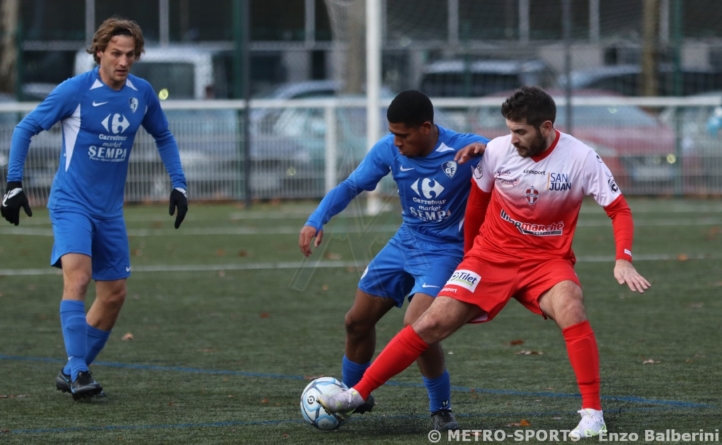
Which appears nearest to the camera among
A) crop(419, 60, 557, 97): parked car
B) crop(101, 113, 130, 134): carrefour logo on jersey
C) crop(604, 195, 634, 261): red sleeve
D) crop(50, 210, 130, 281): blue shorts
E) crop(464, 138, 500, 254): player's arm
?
crop(604, 195, 634, 261): red sleeve

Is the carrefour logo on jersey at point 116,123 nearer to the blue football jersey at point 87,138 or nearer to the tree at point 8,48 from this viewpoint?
the blue football jersey at point 87,138

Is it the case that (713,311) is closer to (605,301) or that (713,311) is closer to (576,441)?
(605,301)

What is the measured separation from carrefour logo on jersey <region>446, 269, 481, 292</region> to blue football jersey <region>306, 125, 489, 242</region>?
434mm

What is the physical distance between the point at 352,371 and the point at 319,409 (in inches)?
25.8

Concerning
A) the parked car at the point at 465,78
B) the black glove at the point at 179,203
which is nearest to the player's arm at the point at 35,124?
the black glove at the point at 179,203

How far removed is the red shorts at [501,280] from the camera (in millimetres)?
5211

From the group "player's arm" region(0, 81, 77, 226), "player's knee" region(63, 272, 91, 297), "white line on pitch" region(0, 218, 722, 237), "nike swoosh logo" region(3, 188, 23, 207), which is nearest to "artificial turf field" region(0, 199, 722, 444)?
"player's knee" region(63, 272, 91, 297)

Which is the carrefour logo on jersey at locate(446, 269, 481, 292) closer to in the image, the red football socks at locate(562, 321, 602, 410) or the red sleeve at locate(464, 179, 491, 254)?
the red sleeve at locate(464, 179, 491, 254)

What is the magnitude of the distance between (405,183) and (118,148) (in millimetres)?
1930

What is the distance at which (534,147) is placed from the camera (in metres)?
5.25

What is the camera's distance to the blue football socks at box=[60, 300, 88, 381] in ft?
20.8

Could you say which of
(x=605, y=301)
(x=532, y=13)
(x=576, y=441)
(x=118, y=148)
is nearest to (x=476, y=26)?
(x=532, y=13)

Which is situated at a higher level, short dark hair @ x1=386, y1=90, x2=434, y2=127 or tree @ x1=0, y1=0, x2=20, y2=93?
tree @ x1=0, y1=0, x2=20, y2=93

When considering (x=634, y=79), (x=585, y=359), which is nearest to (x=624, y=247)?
(x=585, y=359)
